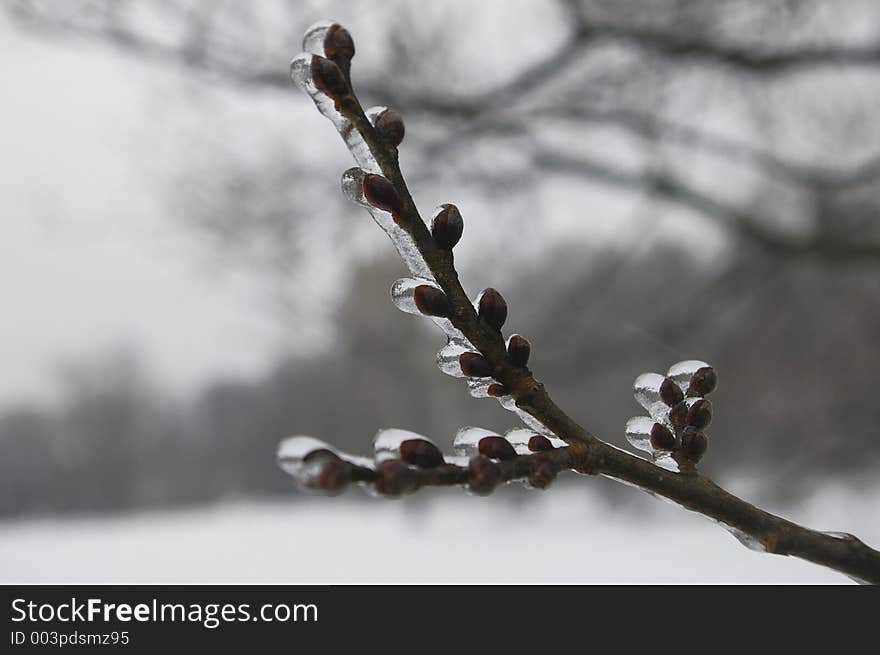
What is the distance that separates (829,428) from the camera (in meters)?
6.08

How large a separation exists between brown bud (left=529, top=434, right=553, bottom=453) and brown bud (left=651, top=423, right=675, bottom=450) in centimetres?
8

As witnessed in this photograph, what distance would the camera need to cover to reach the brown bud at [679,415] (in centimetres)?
45

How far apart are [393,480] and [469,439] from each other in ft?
0.39

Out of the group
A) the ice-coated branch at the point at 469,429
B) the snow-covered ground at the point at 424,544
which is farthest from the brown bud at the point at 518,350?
the snow-covered ground at the point at 424,544

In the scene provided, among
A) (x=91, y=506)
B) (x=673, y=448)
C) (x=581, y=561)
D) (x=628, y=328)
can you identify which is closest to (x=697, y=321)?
(x=628, y=328)

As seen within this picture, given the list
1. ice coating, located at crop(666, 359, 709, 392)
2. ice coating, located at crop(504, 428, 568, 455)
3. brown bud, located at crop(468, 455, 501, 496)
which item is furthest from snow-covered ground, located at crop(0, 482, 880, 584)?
brown bud, located at crop(468, 455, 501, 496)

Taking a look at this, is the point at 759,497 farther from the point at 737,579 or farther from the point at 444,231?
the point at 444,231

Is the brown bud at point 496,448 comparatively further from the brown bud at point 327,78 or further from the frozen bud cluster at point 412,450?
the brown bud at point 327,78

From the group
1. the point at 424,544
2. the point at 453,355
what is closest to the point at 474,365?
the point at 453,355

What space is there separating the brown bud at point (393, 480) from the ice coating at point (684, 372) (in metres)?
0.24

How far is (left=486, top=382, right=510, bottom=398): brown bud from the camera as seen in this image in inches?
15.6

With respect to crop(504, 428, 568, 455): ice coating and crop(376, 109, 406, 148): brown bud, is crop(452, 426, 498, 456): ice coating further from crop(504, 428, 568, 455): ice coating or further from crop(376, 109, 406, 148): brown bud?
crop(376, 109, 406, 148): brown bud

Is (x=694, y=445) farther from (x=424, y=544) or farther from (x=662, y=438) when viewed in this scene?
(x=424, y=544)

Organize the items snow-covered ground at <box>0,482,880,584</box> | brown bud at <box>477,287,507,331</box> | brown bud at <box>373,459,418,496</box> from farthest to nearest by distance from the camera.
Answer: snow-covered ground at <box>0,482,880,584</box>
brown bud at <box>477,287,507,331</box>
brown bud at <box>373,459,418,496</box>
